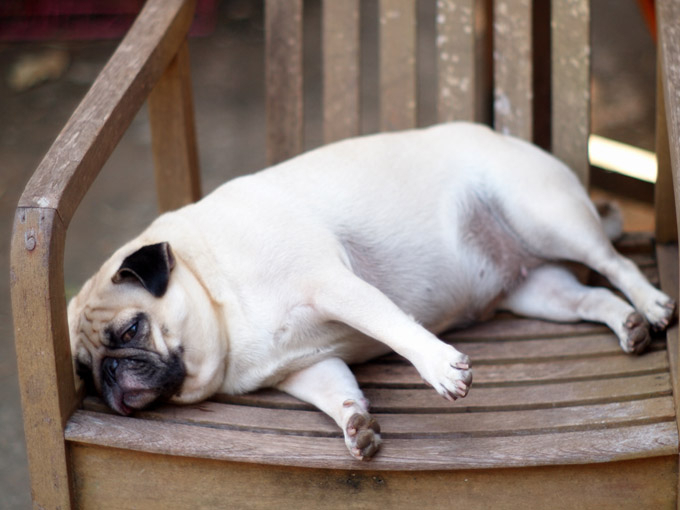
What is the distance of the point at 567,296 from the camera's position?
2285 mm

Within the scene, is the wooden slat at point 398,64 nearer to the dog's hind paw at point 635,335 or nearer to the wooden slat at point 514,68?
the wooden slat at point 514,68

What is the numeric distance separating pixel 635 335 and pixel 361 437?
2.47 ft

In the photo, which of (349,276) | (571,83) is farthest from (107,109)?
(571,83)

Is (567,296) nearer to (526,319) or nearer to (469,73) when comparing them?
(526,319)

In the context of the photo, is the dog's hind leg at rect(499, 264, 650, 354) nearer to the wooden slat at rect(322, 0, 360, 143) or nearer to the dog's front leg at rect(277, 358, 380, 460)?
the dog's front leg at rect(277, 358, 380, 460)

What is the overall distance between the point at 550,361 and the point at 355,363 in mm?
468

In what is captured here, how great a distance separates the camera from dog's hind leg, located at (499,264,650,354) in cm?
202

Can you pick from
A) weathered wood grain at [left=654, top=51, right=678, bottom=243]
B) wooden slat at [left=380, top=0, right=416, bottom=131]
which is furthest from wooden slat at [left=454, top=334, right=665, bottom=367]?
wooden slat at [left=380, top=0, right=416, bottom=131]

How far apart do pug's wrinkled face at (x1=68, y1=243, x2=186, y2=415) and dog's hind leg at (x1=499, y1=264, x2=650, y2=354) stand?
3.23 feet

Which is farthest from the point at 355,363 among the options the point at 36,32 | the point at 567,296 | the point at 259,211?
the point at 36,32

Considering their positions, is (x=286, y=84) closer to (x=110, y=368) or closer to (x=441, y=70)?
(x=441, y=70)

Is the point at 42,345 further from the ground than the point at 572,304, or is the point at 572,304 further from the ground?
the point at 42,345

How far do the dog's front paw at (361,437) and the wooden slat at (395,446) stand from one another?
0.08 ft

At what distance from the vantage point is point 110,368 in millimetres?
1819
